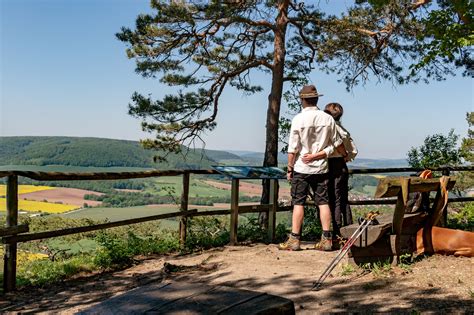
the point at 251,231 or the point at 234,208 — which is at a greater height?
the point at 234,208

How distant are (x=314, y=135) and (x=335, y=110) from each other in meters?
0.48

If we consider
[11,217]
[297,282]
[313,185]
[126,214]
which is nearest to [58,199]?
[126,214]

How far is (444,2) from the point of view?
11562mm

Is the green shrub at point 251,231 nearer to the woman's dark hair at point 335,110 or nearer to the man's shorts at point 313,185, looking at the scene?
the man's shorts at point 313,185

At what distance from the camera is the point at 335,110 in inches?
231

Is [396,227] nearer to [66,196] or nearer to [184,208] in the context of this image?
[184,208]

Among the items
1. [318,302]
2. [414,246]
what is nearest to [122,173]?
[318,302]

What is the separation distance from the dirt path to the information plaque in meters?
0.97

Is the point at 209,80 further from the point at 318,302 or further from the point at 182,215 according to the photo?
the point at 318,302

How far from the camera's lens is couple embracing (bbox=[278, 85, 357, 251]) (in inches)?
220

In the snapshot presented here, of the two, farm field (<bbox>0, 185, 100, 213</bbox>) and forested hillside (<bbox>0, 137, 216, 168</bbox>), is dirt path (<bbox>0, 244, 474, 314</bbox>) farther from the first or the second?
forested hillside (<bbox>0, 137, 216, 168</bbox>)

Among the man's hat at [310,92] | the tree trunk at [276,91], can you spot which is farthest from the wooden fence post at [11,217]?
the tree trunk at [276,91]

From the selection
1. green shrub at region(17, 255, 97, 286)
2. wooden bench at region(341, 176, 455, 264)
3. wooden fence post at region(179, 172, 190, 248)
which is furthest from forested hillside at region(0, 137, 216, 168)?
wooden bench at region(341, 176, 455, 264)

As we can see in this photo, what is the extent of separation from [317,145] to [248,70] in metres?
7.05
